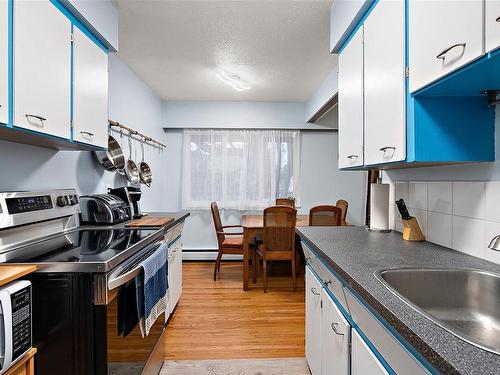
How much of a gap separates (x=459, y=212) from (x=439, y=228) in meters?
0.17

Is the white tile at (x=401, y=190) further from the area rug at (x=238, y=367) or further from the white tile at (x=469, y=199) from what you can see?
the area rug at (x=238, y=367)

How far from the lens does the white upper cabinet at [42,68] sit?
1.20m

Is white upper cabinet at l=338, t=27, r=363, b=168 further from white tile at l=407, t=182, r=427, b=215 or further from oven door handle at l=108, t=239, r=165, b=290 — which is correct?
oven door handle at l=108, t=239, r=165, b=290

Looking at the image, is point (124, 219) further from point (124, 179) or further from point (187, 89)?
point (187, 89)

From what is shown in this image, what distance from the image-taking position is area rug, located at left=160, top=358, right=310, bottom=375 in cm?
189

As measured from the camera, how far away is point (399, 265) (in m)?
1.10

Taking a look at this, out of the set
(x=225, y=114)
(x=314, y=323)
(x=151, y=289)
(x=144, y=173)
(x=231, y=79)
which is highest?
(x=231, y=79)

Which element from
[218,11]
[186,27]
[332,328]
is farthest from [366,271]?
[186,27]

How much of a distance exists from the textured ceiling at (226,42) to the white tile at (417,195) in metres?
1.41

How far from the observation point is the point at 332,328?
1223 millimetres

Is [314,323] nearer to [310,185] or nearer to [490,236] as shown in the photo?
[490,236]

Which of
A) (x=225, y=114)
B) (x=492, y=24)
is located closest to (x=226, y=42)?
(x=225, y=114)

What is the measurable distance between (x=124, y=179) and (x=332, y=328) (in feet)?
8.32

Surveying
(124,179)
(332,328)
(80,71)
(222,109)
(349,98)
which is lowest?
(332,328)
